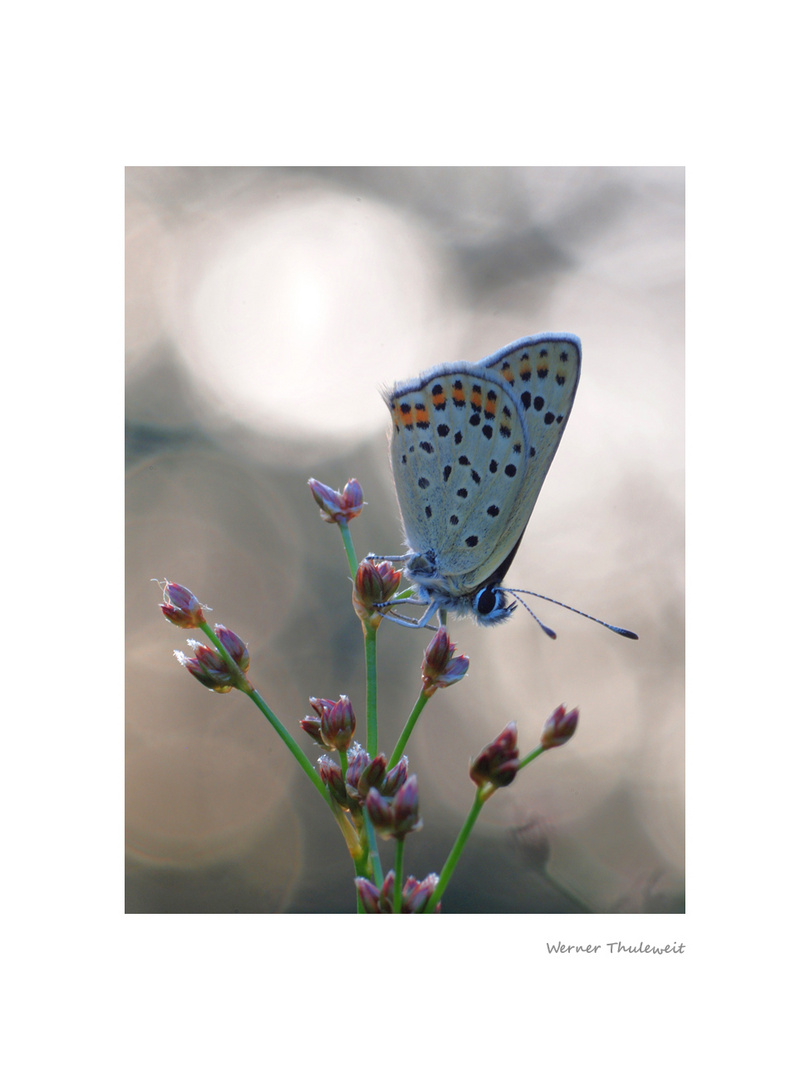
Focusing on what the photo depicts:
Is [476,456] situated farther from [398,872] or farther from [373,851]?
[398,872]

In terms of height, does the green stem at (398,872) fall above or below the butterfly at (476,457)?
below

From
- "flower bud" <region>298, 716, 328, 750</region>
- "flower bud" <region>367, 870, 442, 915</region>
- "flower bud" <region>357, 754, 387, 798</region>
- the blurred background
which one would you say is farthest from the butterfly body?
"flower bud" <region>367, 870, 442, 915</region>

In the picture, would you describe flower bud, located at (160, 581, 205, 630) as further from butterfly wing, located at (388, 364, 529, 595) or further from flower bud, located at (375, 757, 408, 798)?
butterfly wing, located at (388, 364, 529, 595)

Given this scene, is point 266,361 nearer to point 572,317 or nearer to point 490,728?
point 572,317

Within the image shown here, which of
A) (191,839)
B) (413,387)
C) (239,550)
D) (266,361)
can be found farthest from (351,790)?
(239,550)

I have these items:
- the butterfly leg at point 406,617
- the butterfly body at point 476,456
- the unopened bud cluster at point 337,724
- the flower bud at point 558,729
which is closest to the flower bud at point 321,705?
the unopened bud cluster at point 337,724

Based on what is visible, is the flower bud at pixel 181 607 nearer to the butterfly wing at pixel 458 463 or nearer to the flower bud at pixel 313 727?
the flower bud at pixel 313 727
